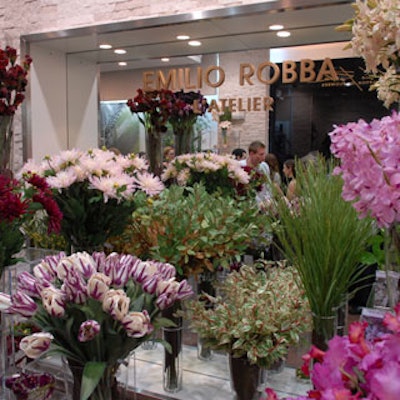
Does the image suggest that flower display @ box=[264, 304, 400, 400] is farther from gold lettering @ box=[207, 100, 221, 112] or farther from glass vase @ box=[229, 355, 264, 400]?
gold lettering @ box=[207, 100, 221, 112]

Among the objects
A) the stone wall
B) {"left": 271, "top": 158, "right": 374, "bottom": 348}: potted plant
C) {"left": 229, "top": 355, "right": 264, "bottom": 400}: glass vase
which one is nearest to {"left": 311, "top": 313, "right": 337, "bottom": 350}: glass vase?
{"left": 271, "top": 158, "right": 374, "bottom": 348}: potted plant

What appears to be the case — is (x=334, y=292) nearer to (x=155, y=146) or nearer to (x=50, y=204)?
(x=50, y=204)

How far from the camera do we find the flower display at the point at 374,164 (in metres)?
0.85

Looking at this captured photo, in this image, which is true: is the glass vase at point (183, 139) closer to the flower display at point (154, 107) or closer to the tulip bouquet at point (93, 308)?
the flower display at point (154, 107)

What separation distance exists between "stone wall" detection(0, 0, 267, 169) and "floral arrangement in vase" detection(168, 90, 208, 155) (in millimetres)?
590

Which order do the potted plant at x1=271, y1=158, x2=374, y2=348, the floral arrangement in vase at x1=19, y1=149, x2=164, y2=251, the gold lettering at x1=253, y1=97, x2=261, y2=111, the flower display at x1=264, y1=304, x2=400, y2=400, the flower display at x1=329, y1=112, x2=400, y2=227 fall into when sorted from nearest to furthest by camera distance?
the flower display at x1=264, y1=304, x2=400, y2=400 < the flower display at x1=329, y1=112, x2=400, y2=227 < the potted plant at x1=271, y1=158, x2=374, y2=348 < the floral arrangement in vase at x1=19, y1=149, x2=164, y2=251 < the gold lettering at x1=253, y1=97, x2=261, y2=111

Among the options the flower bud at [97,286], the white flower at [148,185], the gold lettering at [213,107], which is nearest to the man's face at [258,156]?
the gold lettering at [213,107]

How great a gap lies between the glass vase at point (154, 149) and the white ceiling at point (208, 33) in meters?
0.62

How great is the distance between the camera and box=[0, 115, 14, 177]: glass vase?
95.2 inches

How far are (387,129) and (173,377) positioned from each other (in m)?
0.96

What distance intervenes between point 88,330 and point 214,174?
63.9 inches

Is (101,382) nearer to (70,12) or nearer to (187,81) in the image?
(187,81)

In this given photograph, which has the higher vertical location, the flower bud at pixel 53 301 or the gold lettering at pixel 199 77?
the gold lettering at pixel 199 77

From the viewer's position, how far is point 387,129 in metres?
0.87
